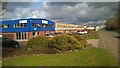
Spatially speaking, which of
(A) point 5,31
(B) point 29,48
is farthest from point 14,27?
(B) point 29,48

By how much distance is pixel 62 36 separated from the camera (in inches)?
704

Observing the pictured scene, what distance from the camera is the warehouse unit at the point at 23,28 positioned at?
5494cm

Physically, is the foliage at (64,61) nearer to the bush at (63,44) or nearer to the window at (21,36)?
the bush at (63,44)

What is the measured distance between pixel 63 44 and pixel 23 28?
40756 mm

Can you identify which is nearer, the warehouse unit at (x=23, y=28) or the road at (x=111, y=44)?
the road at (x=111, y=44)

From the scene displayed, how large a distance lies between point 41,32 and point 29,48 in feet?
146

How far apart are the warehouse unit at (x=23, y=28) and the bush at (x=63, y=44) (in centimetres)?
3609

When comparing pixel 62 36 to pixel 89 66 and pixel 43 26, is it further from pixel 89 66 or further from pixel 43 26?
pixel 43 26

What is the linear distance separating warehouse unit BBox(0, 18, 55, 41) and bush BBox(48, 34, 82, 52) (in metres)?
36.1

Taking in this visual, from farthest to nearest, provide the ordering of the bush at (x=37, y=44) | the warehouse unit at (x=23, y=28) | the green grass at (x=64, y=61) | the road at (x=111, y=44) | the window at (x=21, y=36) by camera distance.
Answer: the warehouse unit at (x=23, y=28)
the window at (x=21, y=36)
the bush at (x=37, y=44)
the road at (x=111, y=44)
the green grass at (x=64, y=61)

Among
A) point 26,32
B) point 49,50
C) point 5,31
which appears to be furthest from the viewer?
point 5,31

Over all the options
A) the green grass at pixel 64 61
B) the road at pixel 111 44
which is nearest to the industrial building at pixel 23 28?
the road at pixel 111 44

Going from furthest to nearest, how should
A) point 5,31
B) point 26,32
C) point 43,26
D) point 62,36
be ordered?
point 43,26 → point 5,31 → point 26,32 → point 62,36

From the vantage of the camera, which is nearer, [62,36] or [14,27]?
[62,36]
